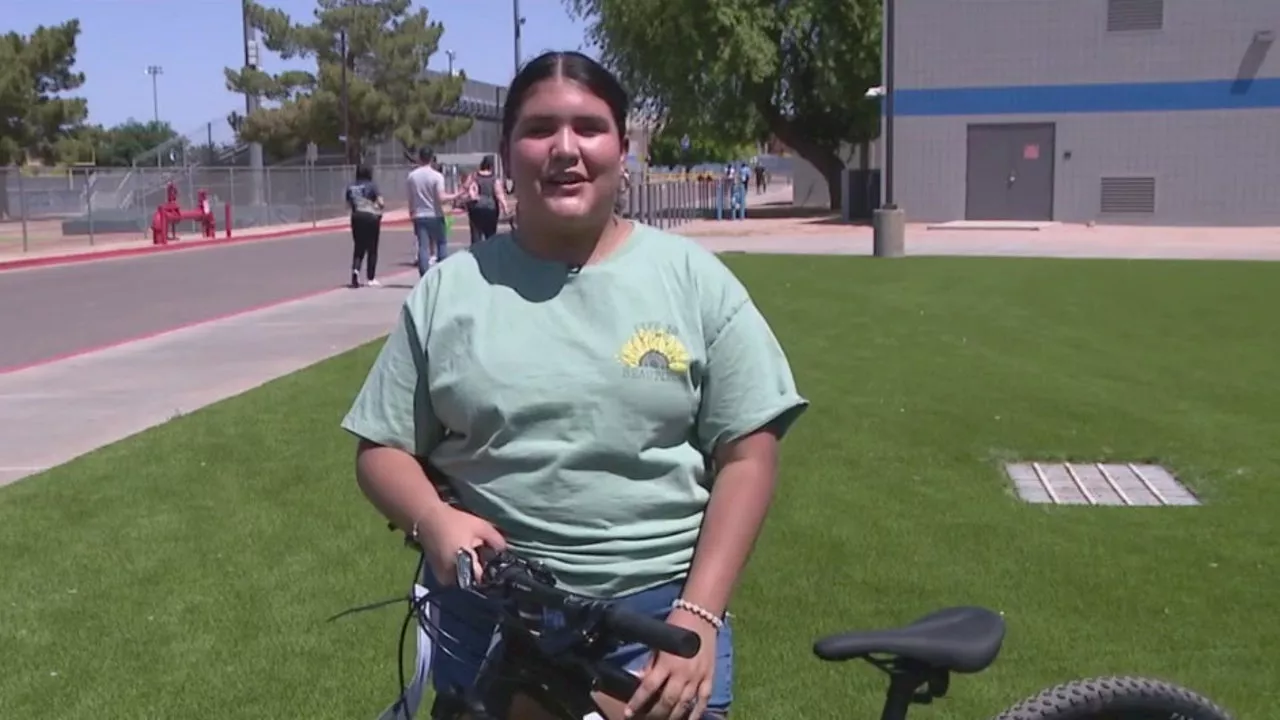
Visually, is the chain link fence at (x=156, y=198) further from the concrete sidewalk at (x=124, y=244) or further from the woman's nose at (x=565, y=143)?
the woman's nose at (x=565, y=143)

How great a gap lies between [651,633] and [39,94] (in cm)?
5383

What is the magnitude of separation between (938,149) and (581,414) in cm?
3573

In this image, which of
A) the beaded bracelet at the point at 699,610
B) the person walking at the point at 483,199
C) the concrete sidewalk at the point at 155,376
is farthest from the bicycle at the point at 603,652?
the person walking at the point at 483,199

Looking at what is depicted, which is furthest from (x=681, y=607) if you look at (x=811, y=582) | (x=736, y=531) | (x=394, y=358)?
(x=811, y=582)

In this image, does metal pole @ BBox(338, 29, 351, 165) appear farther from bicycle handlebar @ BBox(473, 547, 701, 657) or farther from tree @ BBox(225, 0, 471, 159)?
bicycle handlebar @ BBox(473, 547, 701, 657)

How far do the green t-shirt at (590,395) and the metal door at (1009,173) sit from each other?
1385 inches

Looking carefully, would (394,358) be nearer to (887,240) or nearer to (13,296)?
(13,296)

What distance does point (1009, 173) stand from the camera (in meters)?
36.3

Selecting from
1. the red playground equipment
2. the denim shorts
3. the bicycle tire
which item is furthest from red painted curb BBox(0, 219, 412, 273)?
the bicycle tire

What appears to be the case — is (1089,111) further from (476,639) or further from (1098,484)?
(476,639)

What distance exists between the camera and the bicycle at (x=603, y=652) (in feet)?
6.57

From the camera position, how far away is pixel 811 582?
5.39 m

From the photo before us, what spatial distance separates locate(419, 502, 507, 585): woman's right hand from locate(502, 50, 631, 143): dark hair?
623 mm

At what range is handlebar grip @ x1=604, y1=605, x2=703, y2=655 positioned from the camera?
6.36 ft
